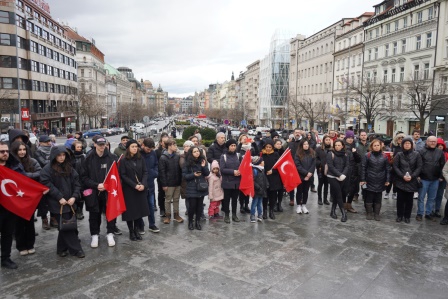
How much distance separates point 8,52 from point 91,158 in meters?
50.9

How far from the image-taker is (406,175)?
827cm

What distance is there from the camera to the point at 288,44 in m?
79.2

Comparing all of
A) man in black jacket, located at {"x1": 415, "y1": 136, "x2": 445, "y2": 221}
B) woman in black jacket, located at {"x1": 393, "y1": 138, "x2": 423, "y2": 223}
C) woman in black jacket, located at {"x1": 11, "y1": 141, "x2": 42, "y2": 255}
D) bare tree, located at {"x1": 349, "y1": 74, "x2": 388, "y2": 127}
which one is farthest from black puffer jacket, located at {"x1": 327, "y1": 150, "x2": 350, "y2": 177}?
bare tree, located at {"x1": 349, "y1": 74, "x2": 388, "y2": 127}

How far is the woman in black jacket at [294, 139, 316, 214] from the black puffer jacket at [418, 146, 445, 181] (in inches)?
105

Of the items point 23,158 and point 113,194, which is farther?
point 113,194

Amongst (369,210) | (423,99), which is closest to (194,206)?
(369,210)

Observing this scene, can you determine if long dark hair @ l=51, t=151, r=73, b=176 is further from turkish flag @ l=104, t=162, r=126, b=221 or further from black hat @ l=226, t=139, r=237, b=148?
black hat @ l=226, t=139, r=237, b=148

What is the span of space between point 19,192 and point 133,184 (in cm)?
195

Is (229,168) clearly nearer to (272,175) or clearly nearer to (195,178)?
(195,178)

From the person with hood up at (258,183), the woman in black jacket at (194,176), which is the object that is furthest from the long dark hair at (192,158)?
the person with hood up at (258,183)

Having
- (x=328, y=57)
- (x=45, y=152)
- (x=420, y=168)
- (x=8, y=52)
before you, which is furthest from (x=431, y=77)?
(x=8, y=52)

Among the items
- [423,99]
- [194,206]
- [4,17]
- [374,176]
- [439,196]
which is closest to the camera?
[194,206]

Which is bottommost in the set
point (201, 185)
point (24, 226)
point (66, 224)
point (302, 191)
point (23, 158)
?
point (302, 191)

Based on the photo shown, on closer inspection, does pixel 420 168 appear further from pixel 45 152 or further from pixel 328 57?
pixel 328 57
